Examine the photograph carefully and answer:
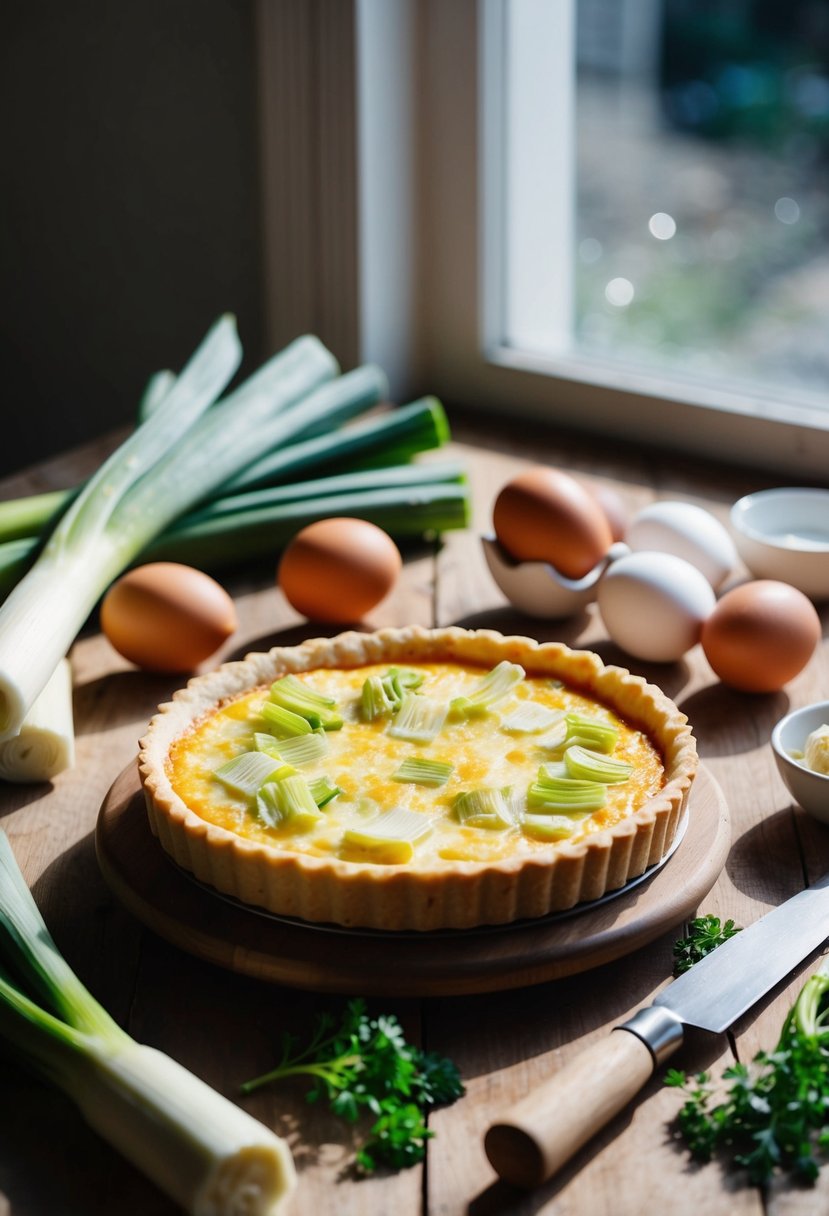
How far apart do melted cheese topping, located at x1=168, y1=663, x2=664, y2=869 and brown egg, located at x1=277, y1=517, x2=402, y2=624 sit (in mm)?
277

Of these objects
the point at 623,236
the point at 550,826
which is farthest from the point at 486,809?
the point at 623,236

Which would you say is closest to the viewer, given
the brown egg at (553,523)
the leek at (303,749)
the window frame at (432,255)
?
the leek at (303,749)

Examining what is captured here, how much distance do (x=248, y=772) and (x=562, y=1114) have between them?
50 centimetres

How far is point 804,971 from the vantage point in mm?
1234

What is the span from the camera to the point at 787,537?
2.03 metres

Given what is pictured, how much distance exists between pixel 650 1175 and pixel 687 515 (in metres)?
1.09

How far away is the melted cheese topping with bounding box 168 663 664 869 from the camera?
1249 mm

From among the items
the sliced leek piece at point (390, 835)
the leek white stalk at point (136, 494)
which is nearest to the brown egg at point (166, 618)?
the leek white stalk at point (136, 494)

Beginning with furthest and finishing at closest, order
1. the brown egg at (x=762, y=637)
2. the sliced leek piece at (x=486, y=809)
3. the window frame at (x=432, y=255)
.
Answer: the window frame at (x=432, y=255) < the brown egg at (x=762, y=637) < the sliced leek piece at (x=486, y=809)

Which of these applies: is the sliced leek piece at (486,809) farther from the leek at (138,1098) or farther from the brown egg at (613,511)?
the brown egg at (613,511)

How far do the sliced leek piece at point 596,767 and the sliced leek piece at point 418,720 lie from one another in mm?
160

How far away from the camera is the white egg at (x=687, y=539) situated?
6.21 feet

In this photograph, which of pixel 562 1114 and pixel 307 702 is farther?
pixel 307 702

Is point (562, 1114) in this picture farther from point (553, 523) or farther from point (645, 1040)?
point (553, 523)
